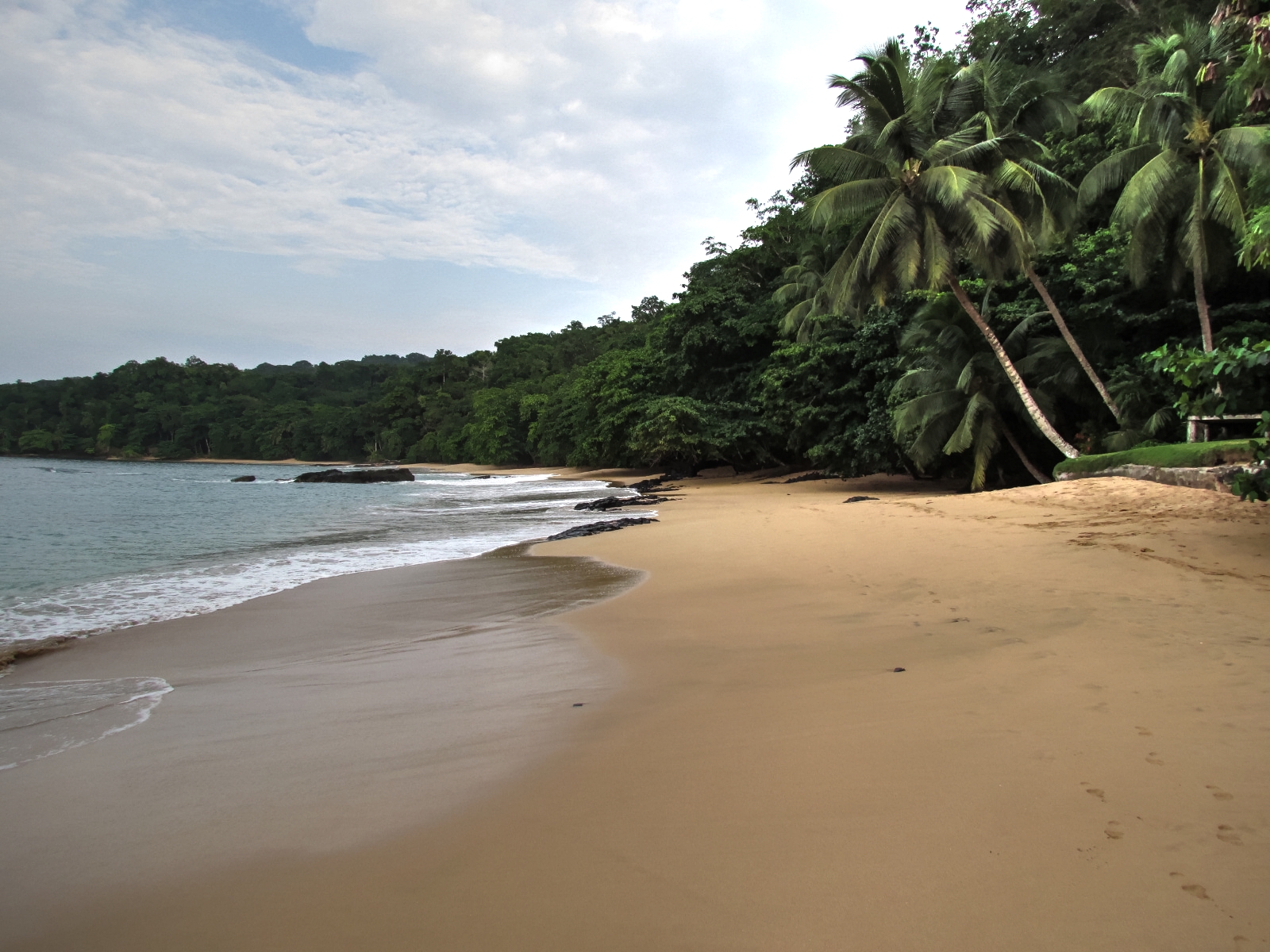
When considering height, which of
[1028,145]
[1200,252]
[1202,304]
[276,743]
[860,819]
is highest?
[1028,145]

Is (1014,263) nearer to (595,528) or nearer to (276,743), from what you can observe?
(595,528)

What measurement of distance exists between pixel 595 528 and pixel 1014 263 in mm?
10499

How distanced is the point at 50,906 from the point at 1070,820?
10.7ft

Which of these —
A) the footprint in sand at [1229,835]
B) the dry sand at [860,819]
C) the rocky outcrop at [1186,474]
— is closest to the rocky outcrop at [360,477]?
the rocky outcrop at [1186,474]

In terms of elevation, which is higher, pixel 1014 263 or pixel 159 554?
pixel 1014 263

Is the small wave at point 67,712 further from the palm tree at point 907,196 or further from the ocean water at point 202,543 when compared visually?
the palm tree at point 907,196

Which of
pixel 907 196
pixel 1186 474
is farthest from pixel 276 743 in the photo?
pixel 907 196

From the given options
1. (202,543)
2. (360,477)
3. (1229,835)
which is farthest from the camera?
(360,477)

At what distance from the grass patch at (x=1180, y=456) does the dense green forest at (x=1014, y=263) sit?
892mm

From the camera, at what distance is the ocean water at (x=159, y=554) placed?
4.21 m

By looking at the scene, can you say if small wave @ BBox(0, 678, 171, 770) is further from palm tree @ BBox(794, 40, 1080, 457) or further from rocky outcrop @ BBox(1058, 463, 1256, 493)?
palm tree @ BBox(794, 40, 1080, 457)

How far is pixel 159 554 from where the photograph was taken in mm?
11227

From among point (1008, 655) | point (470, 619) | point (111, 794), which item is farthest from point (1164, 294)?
point (111, 794)

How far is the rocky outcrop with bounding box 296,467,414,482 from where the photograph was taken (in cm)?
3884
